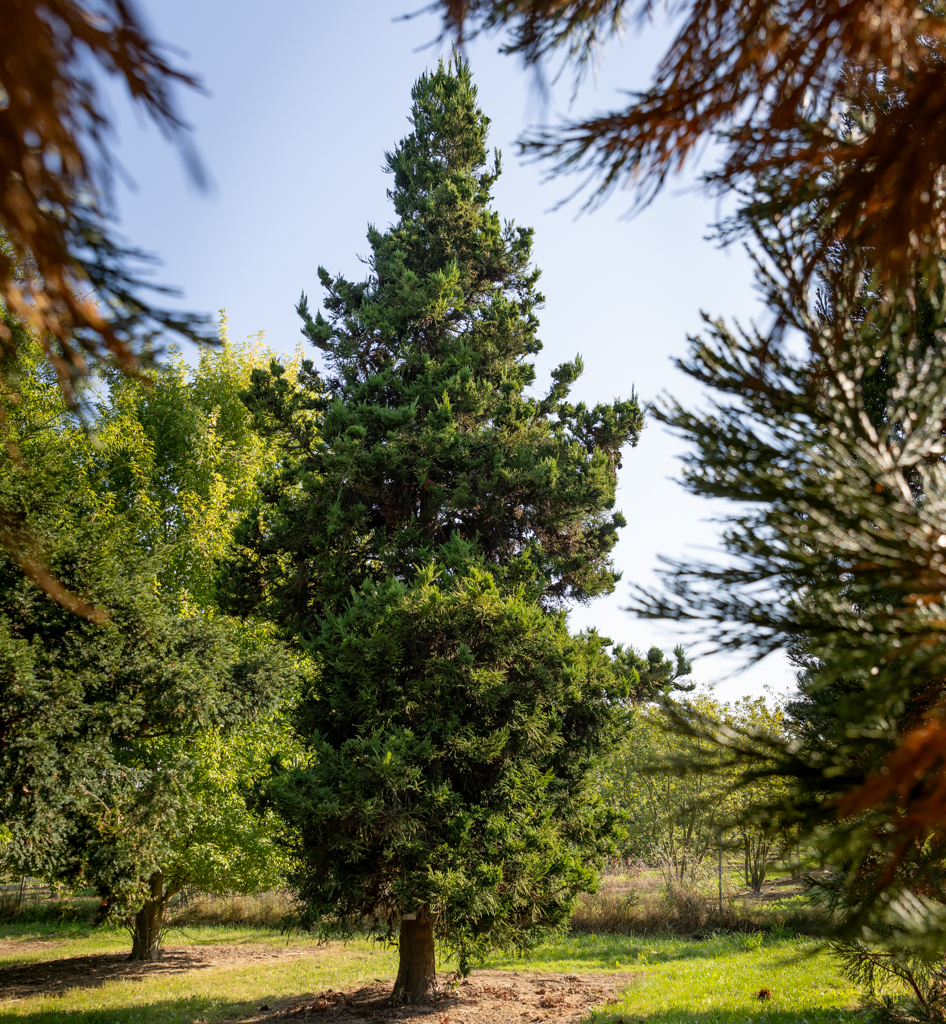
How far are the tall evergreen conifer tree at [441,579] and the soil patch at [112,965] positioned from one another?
579cm

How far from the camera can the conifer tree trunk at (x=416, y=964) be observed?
9.60 metres

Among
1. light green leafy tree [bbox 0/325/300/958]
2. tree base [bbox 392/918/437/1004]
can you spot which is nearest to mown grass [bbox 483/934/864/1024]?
→ tree base [bbox 392/918/437/1004]

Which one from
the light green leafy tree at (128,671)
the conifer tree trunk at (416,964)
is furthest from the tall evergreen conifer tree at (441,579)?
the light green leafy tree at (128,671)

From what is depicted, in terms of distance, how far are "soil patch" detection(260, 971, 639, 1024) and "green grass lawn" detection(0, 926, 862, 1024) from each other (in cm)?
46

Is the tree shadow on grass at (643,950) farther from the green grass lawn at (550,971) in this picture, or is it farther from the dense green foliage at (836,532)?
the dense green foliage at (836,532)

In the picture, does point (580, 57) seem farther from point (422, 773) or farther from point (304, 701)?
point (304, 701)

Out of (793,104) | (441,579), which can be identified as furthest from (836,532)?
(441,579)

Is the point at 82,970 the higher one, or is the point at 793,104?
the point at 793,104

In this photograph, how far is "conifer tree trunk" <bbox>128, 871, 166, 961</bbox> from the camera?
14.3 m

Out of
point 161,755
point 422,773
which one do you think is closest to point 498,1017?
point 422,773

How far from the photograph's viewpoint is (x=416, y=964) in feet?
31.8

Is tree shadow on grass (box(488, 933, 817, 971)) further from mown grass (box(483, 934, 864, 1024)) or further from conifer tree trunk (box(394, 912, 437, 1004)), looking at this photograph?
conifer tree trunk (box(394, 912, 437, 1004))

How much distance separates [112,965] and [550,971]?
351 inches

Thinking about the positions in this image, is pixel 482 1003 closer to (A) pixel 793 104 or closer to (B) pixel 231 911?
(A) pixel 793 104
